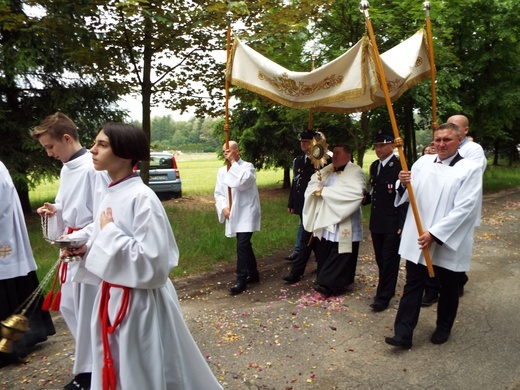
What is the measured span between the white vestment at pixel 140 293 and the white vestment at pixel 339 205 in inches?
132

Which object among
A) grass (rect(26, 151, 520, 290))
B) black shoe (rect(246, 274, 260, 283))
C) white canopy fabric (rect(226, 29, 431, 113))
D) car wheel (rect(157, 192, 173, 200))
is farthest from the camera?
car wheel (rect(157, 192, 173, 200))

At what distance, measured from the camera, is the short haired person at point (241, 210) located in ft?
20.0

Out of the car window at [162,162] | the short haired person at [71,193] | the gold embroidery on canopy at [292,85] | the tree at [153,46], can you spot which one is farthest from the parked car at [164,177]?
the short haired person at [71,193]

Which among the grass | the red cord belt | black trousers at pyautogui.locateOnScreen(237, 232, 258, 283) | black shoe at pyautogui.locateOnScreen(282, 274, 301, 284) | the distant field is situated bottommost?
the distant field

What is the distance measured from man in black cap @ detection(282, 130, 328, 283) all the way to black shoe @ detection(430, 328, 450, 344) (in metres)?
2.22

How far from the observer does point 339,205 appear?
575 centimetres

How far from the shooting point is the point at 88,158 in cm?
366

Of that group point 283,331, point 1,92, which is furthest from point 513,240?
point 1,92

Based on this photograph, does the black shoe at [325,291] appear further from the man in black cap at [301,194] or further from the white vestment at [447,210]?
the white vestment at [447,210]

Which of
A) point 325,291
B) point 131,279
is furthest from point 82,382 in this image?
point 325,291

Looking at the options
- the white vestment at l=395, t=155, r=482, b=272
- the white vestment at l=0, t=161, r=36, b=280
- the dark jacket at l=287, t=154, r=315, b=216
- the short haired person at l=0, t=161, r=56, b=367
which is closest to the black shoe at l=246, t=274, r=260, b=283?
the dark jacket at l=287, t=154, r=315, b=216

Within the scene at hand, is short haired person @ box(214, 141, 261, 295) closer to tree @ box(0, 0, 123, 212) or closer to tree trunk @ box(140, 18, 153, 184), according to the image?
tree trunk @ box(140, 18, 153, 184)

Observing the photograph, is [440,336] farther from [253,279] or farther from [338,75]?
[338,75]

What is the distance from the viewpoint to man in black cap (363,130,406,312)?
5234 millimetres
